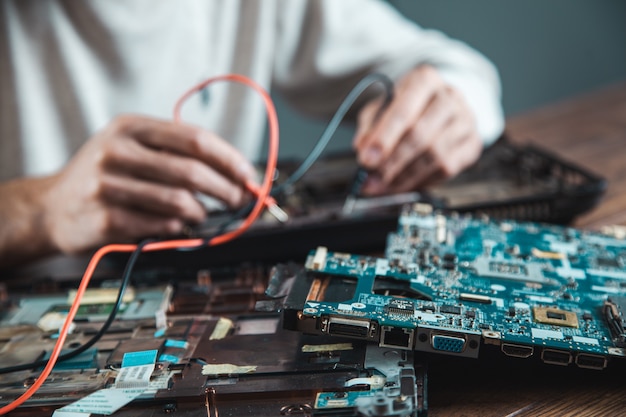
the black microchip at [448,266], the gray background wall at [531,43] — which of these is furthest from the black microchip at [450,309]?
the gray background wall at [531,43]

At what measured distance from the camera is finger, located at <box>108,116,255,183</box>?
1043 millimetres

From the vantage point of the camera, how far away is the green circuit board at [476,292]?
661 millimetres

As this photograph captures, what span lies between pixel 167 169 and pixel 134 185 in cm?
7

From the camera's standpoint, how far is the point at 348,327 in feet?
2.22

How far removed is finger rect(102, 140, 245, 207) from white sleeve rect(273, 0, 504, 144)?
0.72 metres

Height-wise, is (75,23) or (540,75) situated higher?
(540,75)

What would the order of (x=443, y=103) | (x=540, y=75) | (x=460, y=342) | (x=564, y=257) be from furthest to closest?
(x=540, y=75) < (x=443, y=103) < (x=564, y=257) < (x=460, y=342)

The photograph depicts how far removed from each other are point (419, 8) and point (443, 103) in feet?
4.14

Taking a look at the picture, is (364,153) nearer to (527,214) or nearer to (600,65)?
(527,214)

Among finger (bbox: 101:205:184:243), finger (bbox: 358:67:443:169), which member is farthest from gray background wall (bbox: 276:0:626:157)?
finger (bbox: 101:205:184:243)

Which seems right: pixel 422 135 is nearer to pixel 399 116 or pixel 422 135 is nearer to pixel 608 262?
pixel 399 116

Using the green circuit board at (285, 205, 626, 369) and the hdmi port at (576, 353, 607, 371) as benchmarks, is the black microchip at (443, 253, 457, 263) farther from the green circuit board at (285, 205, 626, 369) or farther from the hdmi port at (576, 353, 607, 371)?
the hdmi port at (576, 353, 607, 371)

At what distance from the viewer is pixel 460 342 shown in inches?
25.8

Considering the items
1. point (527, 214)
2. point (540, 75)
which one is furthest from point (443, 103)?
point (540, 75)
